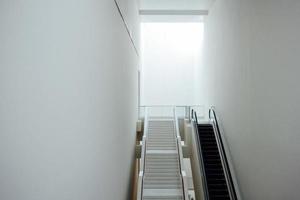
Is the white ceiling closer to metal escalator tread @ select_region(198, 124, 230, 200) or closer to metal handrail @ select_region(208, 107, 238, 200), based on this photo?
metal handrail @ select_region(208, 107, 238, 200)

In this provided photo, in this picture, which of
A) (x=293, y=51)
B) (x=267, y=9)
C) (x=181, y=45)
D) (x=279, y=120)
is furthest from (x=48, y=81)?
(x=181, y=45)

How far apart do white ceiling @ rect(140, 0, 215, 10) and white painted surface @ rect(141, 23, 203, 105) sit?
492 centimetres

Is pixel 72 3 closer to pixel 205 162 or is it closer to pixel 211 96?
pixel 205 162

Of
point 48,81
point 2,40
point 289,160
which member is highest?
point 2,40

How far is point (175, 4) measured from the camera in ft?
44.8

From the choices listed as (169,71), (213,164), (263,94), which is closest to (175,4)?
(169,71)

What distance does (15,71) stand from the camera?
164 centimetres

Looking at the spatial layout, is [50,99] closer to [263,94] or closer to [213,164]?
[263,94]

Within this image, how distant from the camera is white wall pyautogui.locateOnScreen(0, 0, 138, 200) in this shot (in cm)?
159

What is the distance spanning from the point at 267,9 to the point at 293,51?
1.69 m

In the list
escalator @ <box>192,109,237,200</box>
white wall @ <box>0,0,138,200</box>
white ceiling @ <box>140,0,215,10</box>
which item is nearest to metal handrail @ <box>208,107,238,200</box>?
escalator @ <box>192,109,237,200</box>

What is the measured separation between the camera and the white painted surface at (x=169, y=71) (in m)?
19.1

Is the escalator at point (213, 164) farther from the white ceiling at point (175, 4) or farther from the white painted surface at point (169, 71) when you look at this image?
the white painted surface at point (169, 71)

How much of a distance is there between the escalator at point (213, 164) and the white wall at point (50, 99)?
5.36 m
